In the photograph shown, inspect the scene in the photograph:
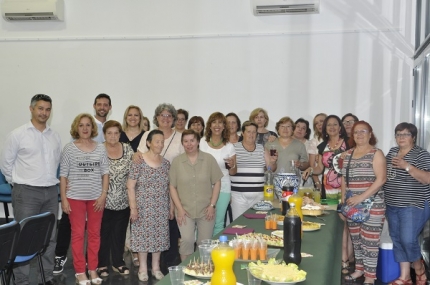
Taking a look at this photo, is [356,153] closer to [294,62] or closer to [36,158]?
[36,158]

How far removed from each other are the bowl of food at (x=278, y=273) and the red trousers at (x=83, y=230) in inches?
102

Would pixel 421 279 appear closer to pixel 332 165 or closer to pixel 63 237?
pixel 332 165

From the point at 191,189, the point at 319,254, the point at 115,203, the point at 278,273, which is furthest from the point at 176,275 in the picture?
the point at 115,203

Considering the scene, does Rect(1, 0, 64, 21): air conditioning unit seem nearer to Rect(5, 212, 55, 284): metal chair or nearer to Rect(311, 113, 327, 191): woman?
Rect(311, 113, 327, 191): woman

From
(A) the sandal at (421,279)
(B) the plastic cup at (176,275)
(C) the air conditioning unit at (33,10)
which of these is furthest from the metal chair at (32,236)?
(C) the air conditioning unit at (33,10)

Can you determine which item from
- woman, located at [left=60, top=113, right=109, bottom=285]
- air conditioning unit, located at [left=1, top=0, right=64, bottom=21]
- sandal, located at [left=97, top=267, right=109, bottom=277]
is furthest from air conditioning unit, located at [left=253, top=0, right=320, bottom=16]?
sandal, located at [left=97, top=267, right=109, bottom=277]

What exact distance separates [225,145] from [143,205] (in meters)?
0.98

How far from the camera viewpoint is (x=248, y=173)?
4.93 m

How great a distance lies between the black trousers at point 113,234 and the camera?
4887mm

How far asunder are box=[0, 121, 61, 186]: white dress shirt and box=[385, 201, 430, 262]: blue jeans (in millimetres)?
2962

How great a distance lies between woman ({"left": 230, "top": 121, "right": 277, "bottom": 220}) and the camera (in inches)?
193

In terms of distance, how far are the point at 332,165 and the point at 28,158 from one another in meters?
2.72

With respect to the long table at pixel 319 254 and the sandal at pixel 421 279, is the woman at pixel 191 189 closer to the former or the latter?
the long table at pixel 319 254

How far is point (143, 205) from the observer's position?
458cm
